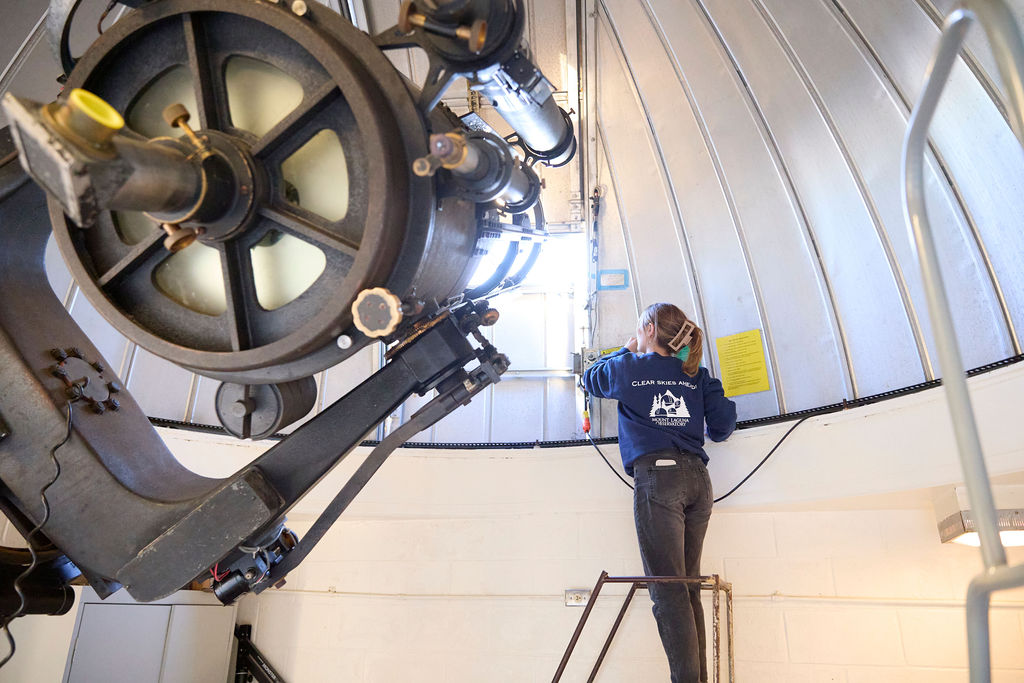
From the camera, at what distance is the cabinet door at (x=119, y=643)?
336cm

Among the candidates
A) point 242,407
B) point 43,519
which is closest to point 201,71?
point 242,407

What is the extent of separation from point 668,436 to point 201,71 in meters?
2.33

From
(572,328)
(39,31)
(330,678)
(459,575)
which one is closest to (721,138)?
(572,328)

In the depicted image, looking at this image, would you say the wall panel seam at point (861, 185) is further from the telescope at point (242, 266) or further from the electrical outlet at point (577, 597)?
the telescope at point (242, 266)

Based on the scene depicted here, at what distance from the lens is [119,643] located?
3.55 m

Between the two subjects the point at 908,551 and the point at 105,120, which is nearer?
the point at 105,120

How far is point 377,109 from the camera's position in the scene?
57.1 inches

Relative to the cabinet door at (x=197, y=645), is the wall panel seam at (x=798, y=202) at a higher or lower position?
higher

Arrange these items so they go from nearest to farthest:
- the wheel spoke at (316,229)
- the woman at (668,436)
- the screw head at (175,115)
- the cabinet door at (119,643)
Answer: the screw head at (175,115)
the wheel spoke at (316,229)
the woman at (668,436)
the cabinet door at (119,643)

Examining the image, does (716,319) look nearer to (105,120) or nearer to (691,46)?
(691,46)

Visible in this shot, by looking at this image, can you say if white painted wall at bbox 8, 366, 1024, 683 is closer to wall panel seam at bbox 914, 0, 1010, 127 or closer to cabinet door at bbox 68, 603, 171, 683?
cabinet door at bbox 68, 603, 171, 683

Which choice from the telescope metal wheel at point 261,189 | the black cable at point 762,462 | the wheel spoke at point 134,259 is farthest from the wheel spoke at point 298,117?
the black cable at point 762,462

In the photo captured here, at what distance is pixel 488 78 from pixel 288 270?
66cm

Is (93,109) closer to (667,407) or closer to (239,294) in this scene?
(239,294)
